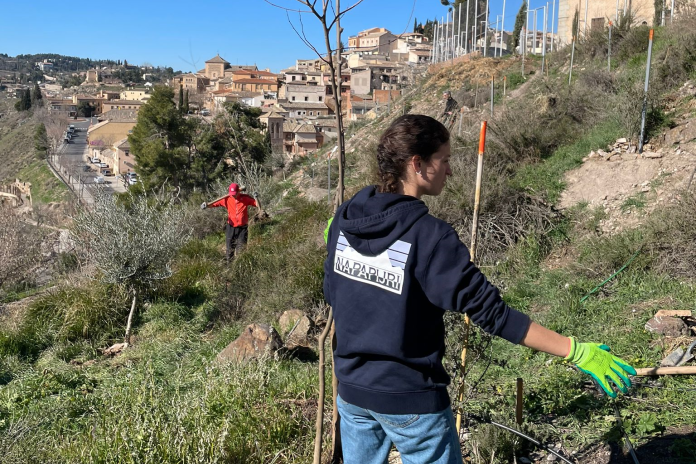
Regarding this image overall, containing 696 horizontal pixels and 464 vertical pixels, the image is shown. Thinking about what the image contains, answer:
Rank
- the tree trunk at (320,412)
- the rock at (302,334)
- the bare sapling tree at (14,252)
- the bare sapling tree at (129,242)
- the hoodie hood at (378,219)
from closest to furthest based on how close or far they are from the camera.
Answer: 1. the hoodie hood at (378,219)
2. the tree trunk at (320,412)
3. the rock at (302,334)
4. the bare sapling tree at (129,242)
5. the bare sapling tree at (14,252)

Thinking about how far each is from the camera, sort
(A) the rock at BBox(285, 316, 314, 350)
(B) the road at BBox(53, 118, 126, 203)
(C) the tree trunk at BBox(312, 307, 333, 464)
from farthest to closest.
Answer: (B) the road at BBox(53, 118, 126, 203), (A) the rock at BBox(285, 316, 314, 350), (C) the tree trunk at BBox(312, 307, 333, 464)

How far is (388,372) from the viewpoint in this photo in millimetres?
1873

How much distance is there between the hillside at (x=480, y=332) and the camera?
3.19 meters

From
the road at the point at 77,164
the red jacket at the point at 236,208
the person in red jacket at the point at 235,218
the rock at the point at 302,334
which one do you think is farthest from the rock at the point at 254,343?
the road at the point at 77,164

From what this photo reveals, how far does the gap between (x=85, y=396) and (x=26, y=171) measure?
6239 cm

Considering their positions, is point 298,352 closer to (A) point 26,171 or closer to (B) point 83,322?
(B) point 83,322

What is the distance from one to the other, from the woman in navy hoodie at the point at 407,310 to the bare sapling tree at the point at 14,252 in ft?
32.3

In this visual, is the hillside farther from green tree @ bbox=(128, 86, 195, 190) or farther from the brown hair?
green tree @ bbox=(128, 86, 195, 190)

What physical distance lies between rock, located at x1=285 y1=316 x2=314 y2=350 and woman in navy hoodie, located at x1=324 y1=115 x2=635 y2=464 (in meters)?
3.89

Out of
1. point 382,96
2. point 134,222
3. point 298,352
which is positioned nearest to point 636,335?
point 298,352

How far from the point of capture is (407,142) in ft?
6.34

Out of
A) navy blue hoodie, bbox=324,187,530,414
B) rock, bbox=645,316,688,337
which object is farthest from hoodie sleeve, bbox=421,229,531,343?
rock, bbox=645,316,688,337

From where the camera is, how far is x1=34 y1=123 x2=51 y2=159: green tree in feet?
205

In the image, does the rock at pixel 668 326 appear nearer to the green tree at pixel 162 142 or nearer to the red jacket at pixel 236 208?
the red jacket at pixel 236 208
